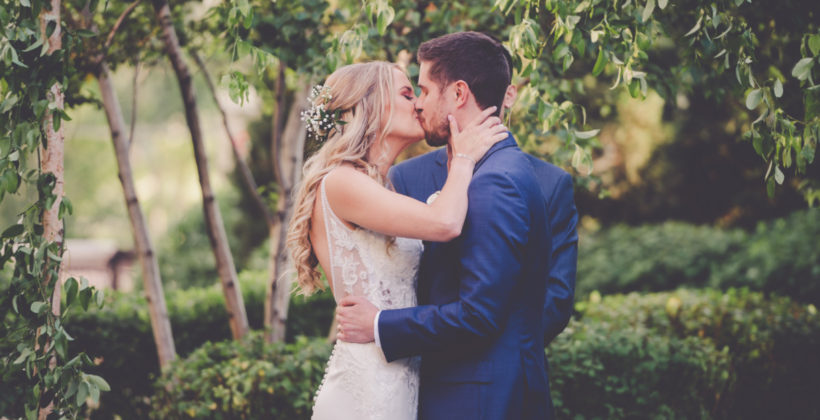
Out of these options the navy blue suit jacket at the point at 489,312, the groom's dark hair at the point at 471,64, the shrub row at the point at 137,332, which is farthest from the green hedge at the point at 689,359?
the shrub row at the point at 137,332

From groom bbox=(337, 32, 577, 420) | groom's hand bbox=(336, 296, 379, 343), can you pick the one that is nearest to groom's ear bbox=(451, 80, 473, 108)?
groom bbox=(337, 32, 577, 420)

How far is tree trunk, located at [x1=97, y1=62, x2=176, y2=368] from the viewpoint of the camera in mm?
4484

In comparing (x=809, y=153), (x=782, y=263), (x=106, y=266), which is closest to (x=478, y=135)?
(x=809, y=153)

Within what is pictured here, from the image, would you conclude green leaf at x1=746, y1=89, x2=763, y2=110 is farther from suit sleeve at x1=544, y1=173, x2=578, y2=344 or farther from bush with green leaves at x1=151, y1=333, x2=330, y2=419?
bush with green leaves at x1=151, y1=333, x2=330, y2=419

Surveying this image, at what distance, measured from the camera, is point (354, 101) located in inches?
99.3

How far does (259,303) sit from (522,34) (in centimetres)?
434

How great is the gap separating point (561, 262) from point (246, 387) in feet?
5.73

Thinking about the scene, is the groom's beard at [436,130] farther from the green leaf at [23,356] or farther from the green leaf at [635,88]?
the green leaf at [23,356]

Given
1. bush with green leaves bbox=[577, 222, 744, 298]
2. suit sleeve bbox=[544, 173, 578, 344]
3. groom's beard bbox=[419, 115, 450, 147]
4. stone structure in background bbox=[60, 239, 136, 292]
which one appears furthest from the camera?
stone structure in background bbox=[60, 239, 136, 292]

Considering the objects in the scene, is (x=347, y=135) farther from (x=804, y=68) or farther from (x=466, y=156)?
(x=804, y=68)

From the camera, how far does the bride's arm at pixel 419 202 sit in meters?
2.16

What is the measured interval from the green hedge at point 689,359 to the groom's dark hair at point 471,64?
6.25ft

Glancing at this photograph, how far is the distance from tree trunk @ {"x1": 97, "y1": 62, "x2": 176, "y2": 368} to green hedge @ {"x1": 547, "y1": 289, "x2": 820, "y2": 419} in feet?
8.10

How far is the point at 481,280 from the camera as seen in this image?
208 centimetres
